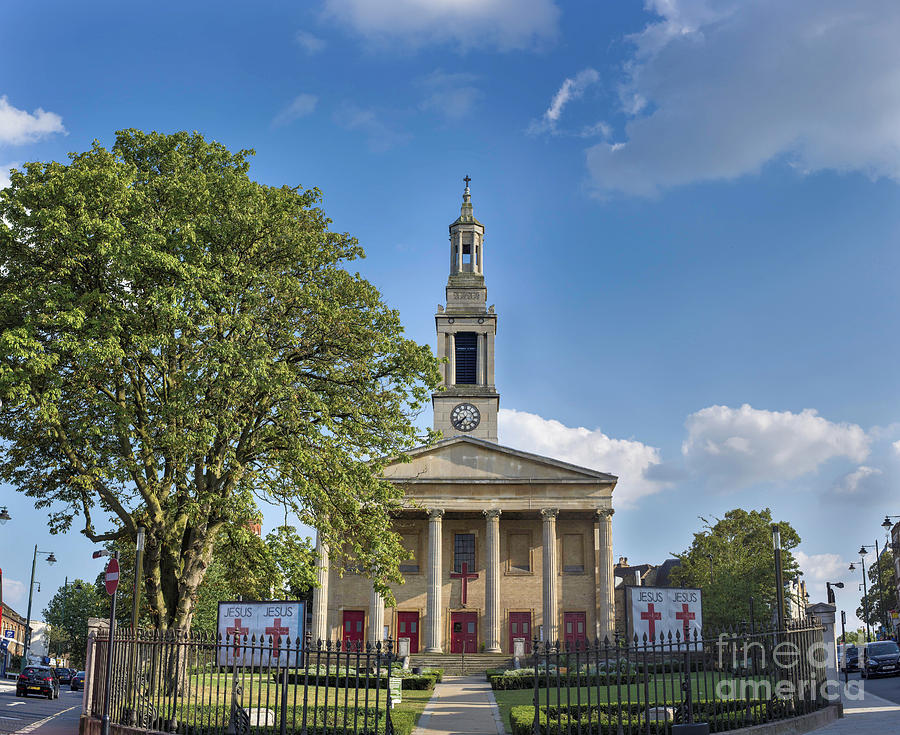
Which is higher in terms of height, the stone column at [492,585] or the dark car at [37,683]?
the stone column at [492,585]

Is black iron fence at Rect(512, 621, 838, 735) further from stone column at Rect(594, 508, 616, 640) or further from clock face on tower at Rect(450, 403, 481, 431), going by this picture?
clock face on tower at Rect(450, 403, 481, 431)

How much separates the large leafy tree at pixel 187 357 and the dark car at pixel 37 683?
16752 mm

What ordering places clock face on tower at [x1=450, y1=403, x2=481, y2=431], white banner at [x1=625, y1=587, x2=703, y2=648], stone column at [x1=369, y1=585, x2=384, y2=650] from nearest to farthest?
white banner at [x1=625, y1=587, x2=703, y2=648] < stone column at [x1=369, y1=585, x2=384, y2=650] < clock face on tower at [x1=450, y1=403, x2=481, y2=431]

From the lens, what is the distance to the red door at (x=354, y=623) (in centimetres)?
5788

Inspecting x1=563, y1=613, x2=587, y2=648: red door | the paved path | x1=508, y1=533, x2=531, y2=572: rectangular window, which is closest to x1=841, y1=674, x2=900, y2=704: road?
the paved path

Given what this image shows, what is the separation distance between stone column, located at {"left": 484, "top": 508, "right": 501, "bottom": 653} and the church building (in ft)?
0.21

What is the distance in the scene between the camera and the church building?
55.7 meters

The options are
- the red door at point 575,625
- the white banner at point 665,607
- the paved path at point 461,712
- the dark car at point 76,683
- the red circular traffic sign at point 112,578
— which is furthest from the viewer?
the red door at point 575,625

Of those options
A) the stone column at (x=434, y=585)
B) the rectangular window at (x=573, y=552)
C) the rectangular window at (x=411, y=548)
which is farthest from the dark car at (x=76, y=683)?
the rectangular window at (x=573, y=552)

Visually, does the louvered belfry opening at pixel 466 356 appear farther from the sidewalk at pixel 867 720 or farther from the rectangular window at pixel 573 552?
the sidewalk at pixel 867 720

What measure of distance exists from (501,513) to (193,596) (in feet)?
119

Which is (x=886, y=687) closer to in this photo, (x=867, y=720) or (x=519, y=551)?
(x=867, y=720)

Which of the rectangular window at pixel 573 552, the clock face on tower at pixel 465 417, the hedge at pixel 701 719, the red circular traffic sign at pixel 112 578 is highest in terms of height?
the clock face on tower at pixel 465 417

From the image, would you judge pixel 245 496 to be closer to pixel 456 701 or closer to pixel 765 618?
pixel 456 701
